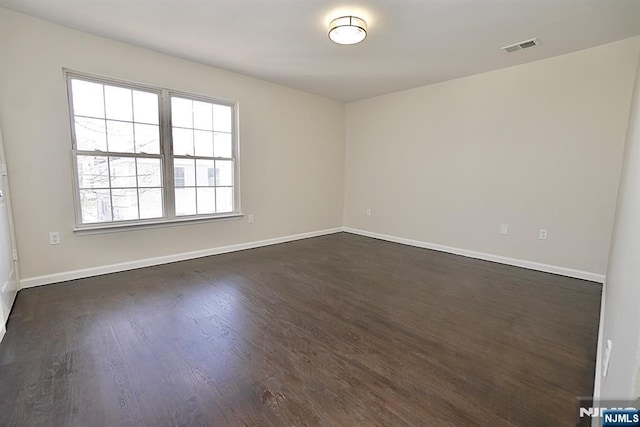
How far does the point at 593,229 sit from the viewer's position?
10.9ft

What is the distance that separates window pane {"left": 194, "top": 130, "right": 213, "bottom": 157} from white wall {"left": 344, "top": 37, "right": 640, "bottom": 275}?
2787 millimetres

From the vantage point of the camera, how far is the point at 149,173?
142 inches

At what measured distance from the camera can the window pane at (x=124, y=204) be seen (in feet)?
11.2

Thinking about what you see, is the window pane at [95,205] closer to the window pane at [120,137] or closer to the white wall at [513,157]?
the window pane at [120,137]

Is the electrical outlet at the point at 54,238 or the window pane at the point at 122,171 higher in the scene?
the window pane at the point at 122,171

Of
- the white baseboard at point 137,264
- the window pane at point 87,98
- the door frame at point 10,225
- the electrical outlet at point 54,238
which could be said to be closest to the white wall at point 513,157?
the white baseboard at point 137,264

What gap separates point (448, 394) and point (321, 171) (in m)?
4.37

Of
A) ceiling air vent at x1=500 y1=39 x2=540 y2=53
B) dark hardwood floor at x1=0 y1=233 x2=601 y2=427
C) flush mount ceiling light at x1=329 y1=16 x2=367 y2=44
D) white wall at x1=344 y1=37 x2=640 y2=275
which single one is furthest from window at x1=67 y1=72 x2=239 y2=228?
ceiling air vent at x1=500 y1=39 x2=540 y2=53

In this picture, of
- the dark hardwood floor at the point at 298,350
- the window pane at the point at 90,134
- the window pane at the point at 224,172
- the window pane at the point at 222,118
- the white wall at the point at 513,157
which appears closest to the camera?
the dark hardwood floor at the point at 298,350

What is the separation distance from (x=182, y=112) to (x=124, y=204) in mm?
1337

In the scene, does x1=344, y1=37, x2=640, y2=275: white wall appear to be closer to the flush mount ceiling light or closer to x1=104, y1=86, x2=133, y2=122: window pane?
the flush mount ceiling light

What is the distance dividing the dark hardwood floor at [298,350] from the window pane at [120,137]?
1400 mm

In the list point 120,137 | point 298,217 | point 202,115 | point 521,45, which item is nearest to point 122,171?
point 120,137

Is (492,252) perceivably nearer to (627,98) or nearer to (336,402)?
(627,98)
